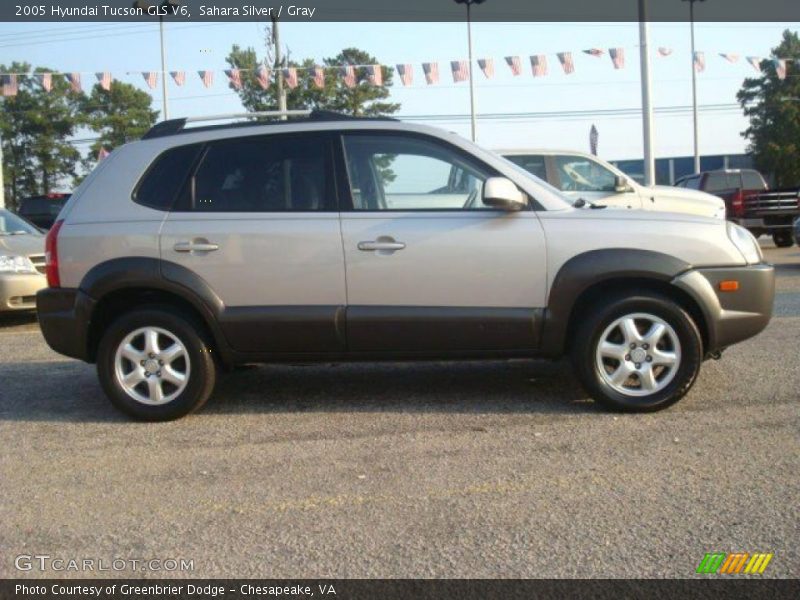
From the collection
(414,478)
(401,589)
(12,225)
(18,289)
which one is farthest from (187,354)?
(12,225)

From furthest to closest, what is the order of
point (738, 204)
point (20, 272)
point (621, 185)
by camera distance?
point (738, 204)
point (621, 185)
point (20, 272)

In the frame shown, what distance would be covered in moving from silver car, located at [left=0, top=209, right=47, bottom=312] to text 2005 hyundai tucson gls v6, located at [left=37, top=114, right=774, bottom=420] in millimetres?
4938

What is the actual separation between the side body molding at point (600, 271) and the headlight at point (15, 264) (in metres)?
7.30

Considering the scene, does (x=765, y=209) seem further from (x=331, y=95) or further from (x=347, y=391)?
(x=331, y=95)

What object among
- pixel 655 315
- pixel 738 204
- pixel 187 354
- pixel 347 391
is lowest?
pixel 347 391

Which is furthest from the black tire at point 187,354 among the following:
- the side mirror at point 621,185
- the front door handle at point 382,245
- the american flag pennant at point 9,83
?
the american flag pennant at point 9,83

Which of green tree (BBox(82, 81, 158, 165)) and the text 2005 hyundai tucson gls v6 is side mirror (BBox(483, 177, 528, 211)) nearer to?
the text 2005 hyundai tucson gls v6

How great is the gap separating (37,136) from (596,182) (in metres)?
49.2

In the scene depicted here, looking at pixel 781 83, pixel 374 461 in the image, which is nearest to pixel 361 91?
pixel 781 83

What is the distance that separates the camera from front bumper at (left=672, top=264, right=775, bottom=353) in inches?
211

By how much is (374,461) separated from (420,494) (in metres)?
0.58

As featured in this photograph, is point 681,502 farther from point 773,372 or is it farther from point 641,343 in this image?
point 773,372

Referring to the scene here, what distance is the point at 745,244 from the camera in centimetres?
554

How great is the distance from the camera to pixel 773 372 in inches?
253
